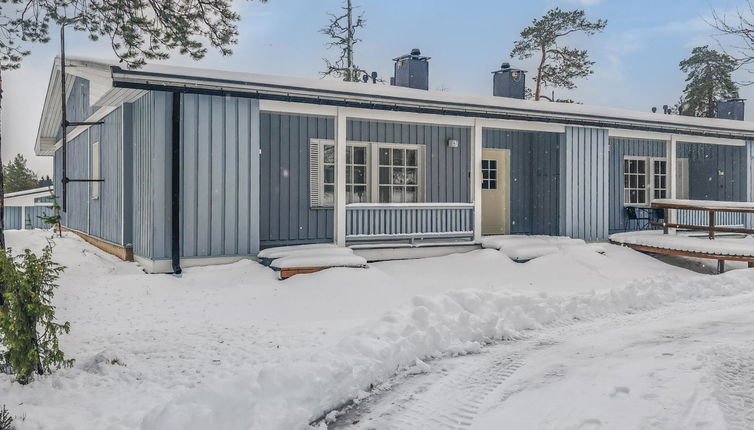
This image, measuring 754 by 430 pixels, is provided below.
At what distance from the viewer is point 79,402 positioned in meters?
3.98

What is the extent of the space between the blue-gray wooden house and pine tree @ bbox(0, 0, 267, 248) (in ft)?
5.13

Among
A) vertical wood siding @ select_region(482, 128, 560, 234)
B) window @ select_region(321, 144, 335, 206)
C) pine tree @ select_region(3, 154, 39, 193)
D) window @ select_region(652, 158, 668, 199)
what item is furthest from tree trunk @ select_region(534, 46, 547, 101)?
pine tree @ select_region(3, 154, 39, 193)

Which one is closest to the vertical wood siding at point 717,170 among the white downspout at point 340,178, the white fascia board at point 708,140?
the white fascia board at point 708,140

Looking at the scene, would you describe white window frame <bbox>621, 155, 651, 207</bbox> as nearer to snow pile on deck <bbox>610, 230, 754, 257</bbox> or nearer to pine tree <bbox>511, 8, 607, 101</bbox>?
snow pile on deck <bbox>610, 230, 754, 257</bbox>

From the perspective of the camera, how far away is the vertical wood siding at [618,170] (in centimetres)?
1516

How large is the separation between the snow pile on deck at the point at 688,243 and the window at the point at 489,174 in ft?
10.0

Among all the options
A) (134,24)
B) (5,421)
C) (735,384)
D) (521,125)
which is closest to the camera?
(5,421)

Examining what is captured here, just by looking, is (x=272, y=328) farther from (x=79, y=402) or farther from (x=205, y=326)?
(x=79, y=402)

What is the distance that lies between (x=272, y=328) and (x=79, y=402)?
8.07 feet

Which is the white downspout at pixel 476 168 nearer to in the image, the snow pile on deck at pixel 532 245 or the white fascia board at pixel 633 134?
the snow pile on deck at pixel 532 245

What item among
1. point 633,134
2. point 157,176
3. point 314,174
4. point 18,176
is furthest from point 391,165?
point 18,176

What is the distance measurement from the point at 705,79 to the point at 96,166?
3693cm

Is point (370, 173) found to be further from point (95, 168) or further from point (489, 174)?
point (95, 168)

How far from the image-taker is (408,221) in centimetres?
1134
